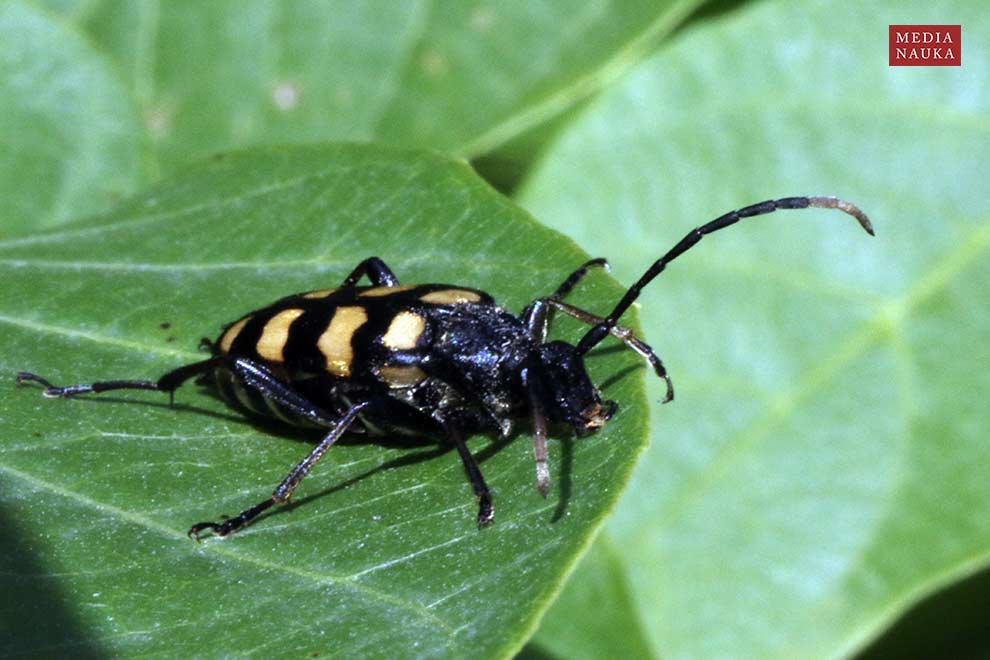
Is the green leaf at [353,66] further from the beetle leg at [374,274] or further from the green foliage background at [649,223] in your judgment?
the beetle leg at [374,274]

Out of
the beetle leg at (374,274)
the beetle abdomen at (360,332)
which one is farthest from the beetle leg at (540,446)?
the beetle leg at (374,274)

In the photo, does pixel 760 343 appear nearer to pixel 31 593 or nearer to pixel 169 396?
pixel 169 396

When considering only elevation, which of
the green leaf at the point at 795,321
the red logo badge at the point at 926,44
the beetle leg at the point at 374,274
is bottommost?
the green leaf at the point at 795,321

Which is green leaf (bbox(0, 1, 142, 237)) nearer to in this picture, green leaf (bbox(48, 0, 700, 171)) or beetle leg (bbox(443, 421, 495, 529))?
green leaf (bbox(48, 0, 700, 171))

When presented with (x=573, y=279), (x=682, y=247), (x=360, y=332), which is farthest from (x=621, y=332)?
(x=360, y=332)

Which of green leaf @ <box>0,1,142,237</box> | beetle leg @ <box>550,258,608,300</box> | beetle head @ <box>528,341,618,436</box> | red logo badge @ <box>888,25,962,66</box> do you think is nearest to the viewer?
beetle head @ <box>528,341,618,436</box>

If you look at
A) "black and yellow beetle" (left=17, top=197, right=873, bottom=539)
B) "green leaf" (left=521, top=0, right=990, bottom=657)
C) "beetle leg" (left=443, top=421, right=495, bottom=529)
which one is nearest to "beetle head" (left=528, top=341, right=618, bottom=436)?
"black and yellow beetle" (left=17, top=197, right=873, bottom=539)
